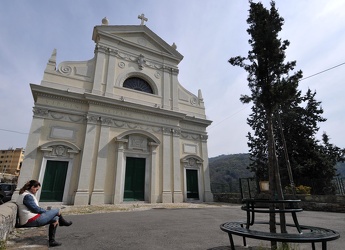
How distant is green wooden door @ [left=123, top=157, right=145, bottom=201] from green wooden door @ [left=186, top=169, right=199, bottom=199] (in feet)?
12.7

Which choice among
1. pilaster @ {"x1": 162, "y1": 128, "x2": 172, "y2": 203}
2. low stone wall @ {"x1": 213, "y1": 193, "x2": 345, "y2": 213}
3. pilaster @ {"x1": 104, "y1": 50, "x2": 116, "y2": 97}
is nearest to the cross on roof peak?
pilaster @ {"x1": 104, "y1": 50, "x2": 116, "y2": 97}

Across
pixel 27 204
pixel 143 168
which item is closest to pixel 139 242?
pixel 27 204

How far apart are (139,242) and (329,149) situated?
72.2 ft

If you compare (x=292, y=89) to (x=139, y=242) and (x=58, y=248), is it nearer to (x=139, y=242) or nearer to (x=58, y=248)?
(x=139, y=242)

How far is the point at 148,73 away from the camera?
1767cm

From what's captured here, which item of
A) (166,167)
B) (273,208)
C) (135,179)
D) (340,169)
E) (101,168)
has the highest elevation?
(340,169)

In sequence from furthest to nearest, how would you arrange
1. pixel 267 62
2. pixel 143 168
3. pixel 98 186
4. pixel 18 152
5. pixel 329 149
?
pixel 18 152 → pixel 329 149 → pixel 143 168 → pixel 98 186 → pixel 267 62

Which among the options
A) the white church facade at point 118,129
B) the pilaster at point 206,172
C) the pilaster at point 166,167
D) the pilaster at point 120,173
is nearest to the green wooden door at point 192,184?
the white church facade at point 118,129

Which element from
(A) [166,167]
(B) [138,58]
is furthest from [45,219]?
(B) [138,58]

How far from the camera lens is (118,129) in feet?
47.5

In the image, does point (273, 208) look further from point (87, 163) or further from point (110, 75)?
point (110, 75)

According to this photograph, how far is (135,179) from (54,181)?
16.6 ft

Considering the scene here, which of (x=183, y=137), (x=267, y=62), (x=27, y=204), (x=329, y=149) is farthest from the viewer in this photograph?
(x=329, y=149)

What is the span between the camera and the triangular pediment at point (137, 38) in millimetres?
16375
